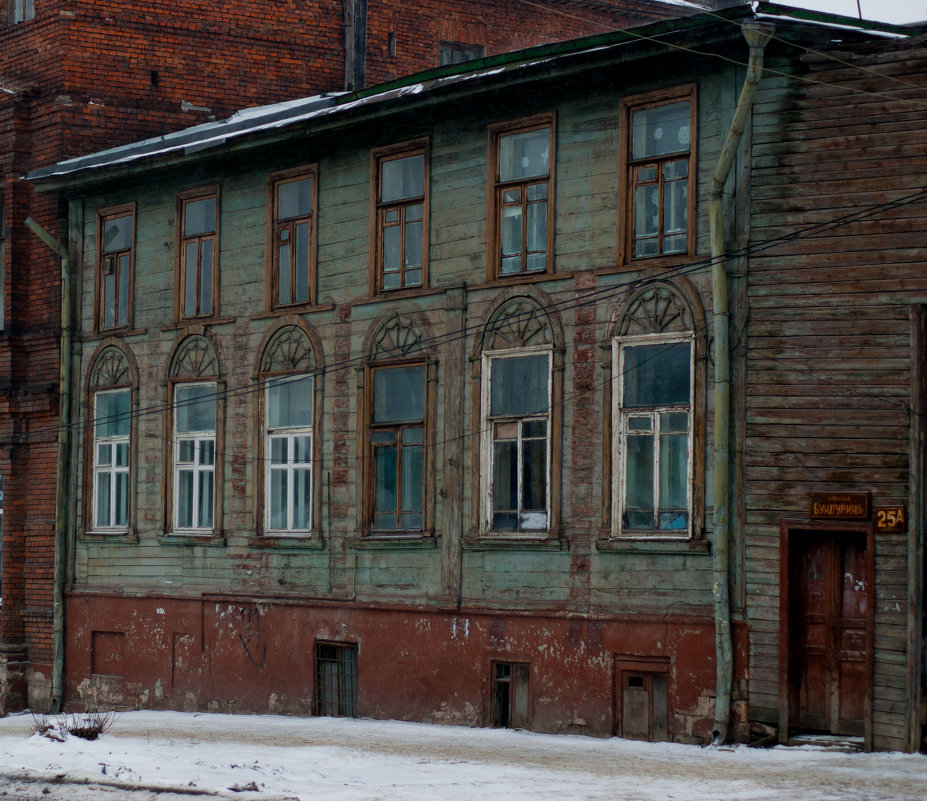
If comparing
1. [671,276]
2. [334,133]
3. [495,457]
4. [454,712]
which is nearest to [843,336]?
[671,276]

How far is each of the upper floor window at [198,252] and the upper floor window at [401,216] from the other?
3.04 metres

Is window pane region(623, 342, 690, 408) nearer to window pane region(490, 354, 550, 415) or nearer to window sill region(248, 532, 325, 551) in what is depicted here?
window pane region(490, 354, 550, 415)

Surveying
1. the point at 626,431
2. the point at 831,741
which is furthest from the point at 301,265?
the point at 831,741

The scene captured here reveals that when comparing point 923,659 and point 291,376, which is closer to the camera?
point 923,659

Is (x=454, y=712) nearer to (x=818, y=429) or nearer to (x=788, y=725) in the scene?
(x=788, y=725)

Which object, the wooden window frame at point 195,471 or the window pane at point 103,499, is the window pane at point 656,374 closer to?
the wooden window frame at point 195,471

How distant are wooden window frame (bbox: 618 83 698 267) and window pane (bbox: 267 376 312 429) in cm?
511

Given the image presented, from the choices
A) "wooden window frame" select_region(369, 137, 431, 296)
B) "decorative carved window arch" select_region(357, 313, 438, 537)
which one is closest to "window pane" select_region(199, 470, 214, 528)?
"decorative carved window arch" select_region(357, 313, 438, 537)

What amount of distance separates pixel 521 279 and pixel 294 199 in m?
4.14

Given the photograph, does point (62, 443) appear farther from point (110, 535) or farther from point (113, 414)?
point (110, 535)

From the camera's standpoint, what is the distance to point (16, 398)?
23.8 metres

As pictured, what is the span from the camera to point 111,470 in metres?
22.9

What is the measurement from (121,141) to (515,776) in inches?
543

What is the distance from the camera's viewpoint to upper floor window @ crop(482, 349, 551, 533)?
Answer: 56.6 feet
